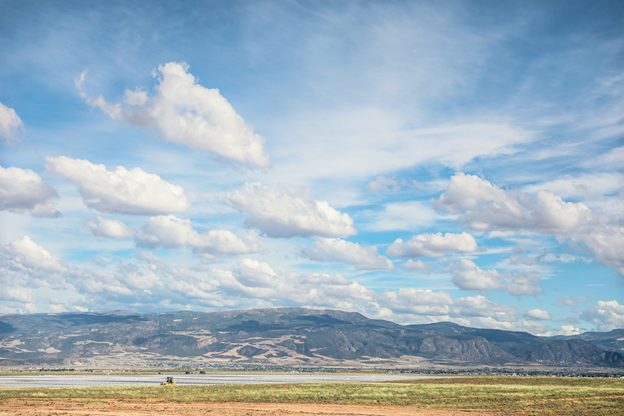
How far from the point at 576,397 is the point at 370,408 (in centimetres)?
4085

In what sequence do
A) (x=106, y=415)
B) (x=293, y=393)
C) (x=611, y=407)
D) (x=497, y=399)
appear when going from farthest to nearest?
1. (x=293, y=393)
2. (x=497, y=399)
3. (x=611, y=407)
4. (x=106, y=415)

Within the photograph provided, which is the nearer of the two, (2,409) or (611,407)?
(2,409)

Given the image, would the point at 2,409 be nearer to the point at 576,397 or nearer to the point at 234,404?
the point at 234,404

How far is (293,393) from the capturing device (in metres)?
97.8

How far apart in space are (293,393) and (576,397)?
1936 inches

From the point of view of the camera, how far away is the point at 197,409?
234 feet

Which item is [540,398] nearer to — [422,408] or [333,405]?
[422,408]

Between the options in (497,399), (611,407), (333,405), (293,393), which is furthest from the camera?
(293,393)

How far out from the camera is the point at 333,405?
78562mm

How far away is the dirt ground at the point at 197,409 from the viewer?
6444cm

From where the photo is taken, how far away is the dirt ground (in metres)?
64.4

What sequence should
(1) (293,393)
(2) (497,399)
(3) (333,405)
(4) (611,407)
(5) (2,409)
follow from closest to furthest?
1. (5) (2,409)
2. (4) (611,407)
3. (3) (333,405)
4. (2) (497,399)
5. (1) (293,393)

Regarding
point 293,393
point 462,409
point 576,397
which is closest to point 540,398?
point 576,397

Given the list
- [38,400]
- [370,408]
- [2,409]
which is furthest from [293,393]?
[2,409]
